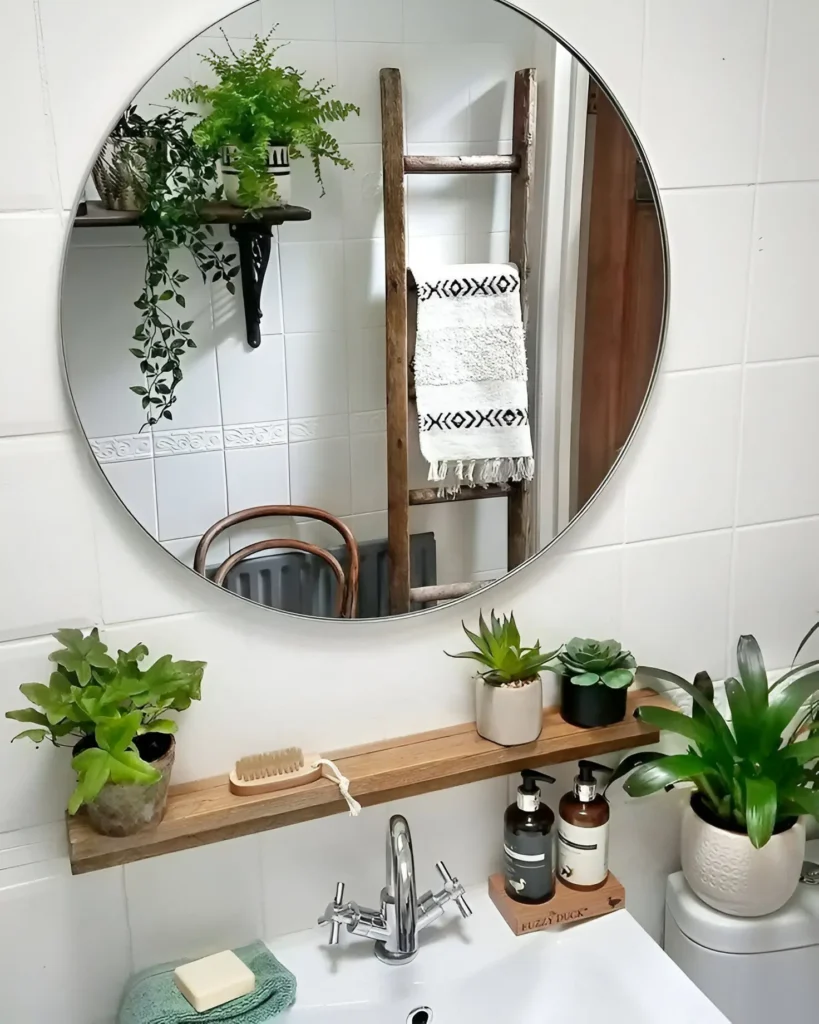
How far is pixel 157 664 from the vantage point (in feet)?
3.18

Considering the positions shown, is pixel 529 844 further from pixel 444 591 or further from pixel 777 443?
pixel 777 443

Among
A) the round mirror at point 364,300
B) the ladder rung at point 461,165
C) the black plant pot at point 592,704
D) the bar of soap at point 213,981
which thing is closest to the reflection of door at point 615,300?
the round mirror at point 364,300

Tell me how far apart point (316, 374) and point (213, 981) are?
25.2 inches

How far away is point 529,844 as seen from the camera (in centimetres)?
115

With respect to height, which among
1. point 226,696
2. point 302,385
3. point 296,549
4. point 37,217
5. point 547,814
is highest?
point 37,217

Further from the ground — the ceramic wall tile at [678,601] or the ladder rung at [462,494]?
the ladder rung at [462,494]

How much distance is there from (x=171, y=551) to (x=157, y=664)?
0.39 feet

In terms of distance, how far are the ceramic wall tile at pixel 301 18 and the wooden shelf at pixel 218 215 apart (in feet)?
0.53

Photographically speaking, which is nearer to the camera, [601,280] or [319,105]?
[319,105]

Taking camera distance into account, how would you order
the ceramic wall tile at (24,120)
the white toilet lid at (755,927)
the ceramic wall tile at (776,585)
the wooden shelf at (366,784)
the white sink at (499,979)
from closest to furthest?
the ceramic wall tile at (24,120), the wooden shelf at (366,784), the white sink at (499,979), the white toilet lid at (755,927), the ceramic wall tile at (776,585)

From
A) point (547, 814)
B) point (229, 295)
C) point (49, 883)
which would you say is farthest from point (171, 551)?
point (547, 814)

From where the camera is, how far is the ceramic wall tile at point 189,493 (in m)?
0.99

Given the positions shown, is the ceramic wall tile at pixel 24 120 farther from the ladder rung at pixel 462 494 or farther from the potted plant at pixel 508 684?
the potted plant at pixel 508 684

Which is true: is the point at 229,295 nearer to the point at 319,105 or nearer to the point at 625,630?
the point at 319,105
